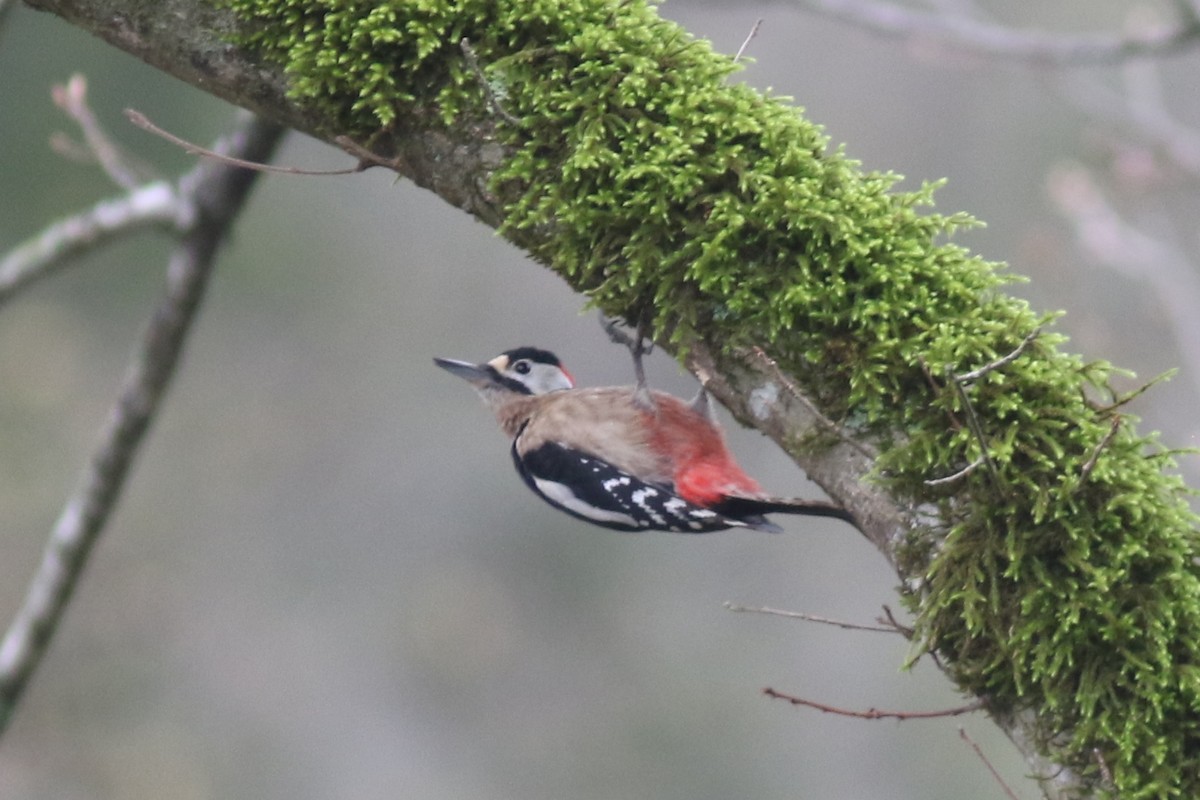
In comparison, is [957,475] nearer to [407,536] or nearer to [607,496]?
[607,496]

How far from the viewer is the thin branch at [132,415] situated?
3.51 m

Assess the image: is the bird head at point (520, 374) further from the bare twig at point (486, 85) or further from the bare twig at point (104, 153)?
the bare twig at point (486, 85)

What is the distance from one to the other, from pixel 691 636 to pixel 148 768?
4782 millimetres

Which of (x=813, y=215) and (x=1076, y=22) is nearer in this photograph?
(x=813, y=215)

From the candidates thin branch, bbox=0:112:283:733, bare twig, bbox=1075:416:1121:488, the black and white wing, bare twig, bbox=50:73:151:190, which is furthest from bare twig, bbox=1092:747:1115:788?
bare twig, bbox=50:73:151:190

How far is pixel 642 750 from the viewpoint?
11.1 metres

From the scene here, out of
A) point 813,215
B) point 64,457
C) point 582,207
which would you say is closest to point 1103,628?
point 813,215

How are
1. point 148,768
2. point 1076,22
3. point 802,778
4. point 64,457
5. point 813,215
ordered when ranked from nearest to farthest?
point 813,215 < point 148,768 < point 64,457 < point 802,778 < point 1076,22

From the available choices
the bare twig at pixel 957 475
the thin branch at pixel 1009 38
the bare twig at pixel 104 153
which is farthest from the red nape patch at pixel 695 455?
the thin branch at pixel 1009 38

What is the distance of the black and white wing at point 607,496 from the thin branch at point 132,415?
109 centimetres

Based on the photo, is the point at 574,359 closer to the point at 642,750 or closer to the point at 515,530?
the point at 515,530

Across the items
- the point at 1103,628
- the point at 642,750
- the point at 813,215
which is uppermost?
the point at 813,215

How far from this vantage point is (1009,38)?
199 inches

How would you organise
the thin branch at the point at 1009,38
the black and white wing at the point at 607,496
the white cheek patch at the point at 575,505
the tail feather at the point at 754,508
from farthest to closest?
the thin branch at the point at 1009,38 < the white cheek patch at the point at 575,505 < the black and white wing at the point at 607,496 < the tail feather at the point at 754,508
